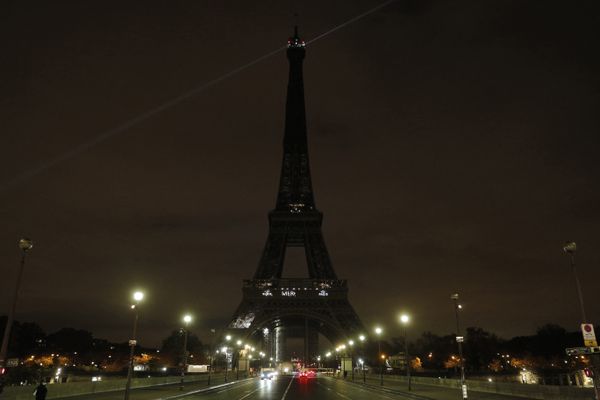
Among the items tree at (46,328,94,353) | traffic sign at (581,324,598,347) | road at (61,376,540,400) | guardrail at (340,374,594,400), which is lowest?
road at (61,376,540,400)

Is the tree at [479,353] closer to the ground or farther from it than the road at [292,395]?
farther from it

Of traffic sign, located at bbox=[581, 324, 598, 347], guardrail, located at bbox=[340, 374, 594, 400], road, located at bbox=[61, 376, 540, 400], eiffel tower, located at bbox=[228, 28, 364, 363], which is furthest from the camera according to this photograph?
eiffel tower, located at bbox=[228, 28, 364, 363]

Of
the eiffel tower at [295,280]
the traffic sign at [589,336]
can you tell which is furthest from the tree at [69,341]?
the traffic sign at [589,336]

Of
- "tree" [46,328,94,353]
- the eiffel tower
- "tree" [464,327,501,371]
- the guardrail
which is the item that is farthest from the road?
"tree" [46,328,94,353]

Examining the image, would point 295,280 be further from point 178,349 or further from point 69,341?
point 69,341

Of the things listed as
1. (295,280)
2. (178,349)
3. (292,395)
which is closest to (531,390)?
(292,395)

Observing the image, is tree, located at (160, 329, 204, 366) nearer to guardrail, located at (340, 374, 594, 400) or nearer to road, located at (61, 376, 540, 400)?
road, located at (61, 376, 540, 400)

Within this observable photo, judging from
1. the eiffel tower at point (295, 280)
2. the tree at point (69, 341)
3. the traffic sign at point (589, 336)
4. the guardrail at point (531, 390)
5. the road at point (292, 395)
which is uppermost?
the eiffel tower at point (295, 280)

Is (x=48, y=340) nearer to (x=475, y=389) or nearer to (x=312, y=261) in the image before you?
(x=312, y=261)

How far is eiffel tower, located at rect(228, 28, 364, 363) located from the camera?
90.5 metres

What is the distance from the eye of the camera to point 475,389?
36.4 meters

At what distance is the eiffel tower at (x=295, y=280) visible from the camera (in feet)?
297

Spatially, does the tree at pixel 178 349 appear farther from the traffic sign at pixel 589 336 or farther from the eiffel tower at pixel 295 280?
the traffic sign at pixel 589 336

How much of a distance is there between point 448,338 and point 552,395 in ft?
495
